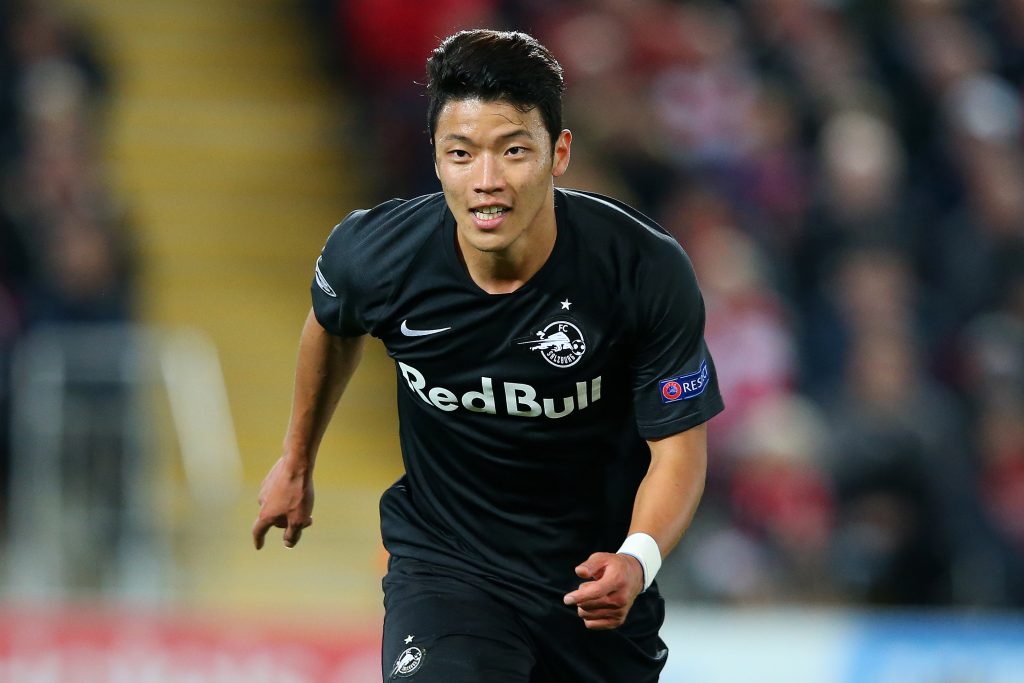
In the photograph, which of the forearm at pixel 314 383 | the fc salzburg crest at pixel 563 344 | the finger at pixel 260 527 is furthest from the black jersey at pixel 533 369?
the finger at pixel 260 527

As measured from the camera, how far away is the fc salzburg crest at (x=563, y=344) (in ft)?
13.7

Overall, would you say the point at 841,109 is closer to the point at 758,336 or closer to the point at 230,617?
the point at 758,336

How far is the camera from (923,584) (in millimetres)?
8258

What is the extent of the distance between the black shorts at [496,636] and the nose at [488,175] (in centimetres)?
103

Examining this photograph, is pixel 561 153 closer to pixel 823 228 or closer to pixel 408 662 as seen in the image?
pixel 408 662

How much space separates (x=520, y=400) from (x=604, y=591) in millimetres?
695

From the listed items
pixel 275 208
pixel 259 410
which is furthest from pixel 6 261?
pixel 275 208

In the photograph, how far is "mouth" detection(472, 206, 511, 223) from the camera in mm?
4020

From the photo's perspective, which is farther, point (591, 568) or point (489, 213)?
point (489, 213)

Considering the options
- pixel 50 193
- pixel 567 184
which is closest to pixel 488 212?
pixel 567 184

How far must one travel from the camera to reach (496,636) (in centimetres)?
421

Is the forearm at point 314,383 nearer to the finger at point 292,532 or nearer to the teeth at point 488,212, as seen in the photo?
the finger at point 292,532

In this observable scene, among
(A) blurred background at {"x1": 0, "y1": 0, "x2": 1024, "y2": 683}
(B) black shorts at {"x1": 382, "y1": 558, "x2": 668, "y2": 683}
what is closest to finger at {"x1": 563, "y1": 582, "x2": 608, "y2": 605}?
(B) black shorts at {"x1": 382, "y1": 558, "x2": 668, "y2": 683}

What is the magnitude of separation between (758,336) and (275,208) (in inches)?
148
